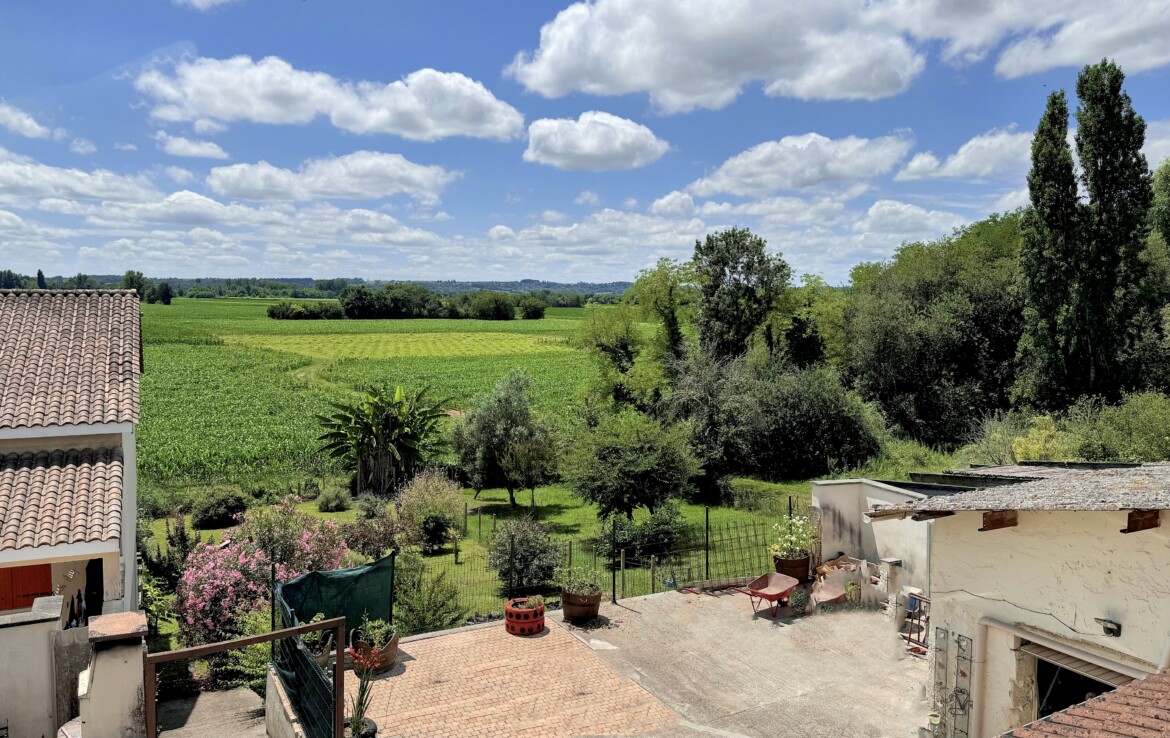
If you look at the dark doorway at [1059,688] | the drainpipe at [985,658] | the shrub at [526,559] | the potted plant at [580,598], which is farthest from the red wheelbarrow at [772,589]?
the dark doorway at [1059,688]

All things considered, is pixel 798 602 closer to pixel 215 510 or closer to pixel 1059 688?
pixel 1059 688

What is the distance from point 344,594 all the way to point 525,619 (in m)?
3.52

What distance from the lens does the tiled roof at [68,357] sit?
13.8 m

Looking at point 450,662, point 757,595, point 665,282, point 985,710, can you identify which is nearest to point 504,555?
point 450,662

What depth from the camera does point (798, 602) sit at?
15.5 meters

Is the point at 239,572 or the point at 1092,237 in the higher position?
the point at 1092,237

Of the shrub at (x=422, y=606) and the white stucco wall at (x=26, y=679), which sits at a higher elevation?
the white stucco wall at (x=26, y=679)

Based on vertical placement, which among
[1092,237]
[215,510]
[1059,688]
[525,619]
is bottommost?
[215,510]

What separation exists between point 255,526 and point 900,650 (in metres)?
13.0

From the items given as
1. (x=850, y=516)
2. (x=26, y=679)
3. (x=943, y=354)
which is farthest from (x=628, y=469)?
(x=943, y=354)

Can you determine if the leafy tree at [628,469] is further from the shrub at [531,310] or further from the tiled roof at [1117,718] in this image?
the shrub at [531,310]

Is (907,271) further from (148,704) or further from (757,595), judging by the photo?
(148,704)

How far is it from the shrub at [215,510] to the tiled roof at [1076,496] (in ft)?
78.7

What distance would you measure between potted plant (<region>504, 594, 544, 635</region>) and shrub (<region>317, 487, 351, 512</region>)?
16.9 meters
